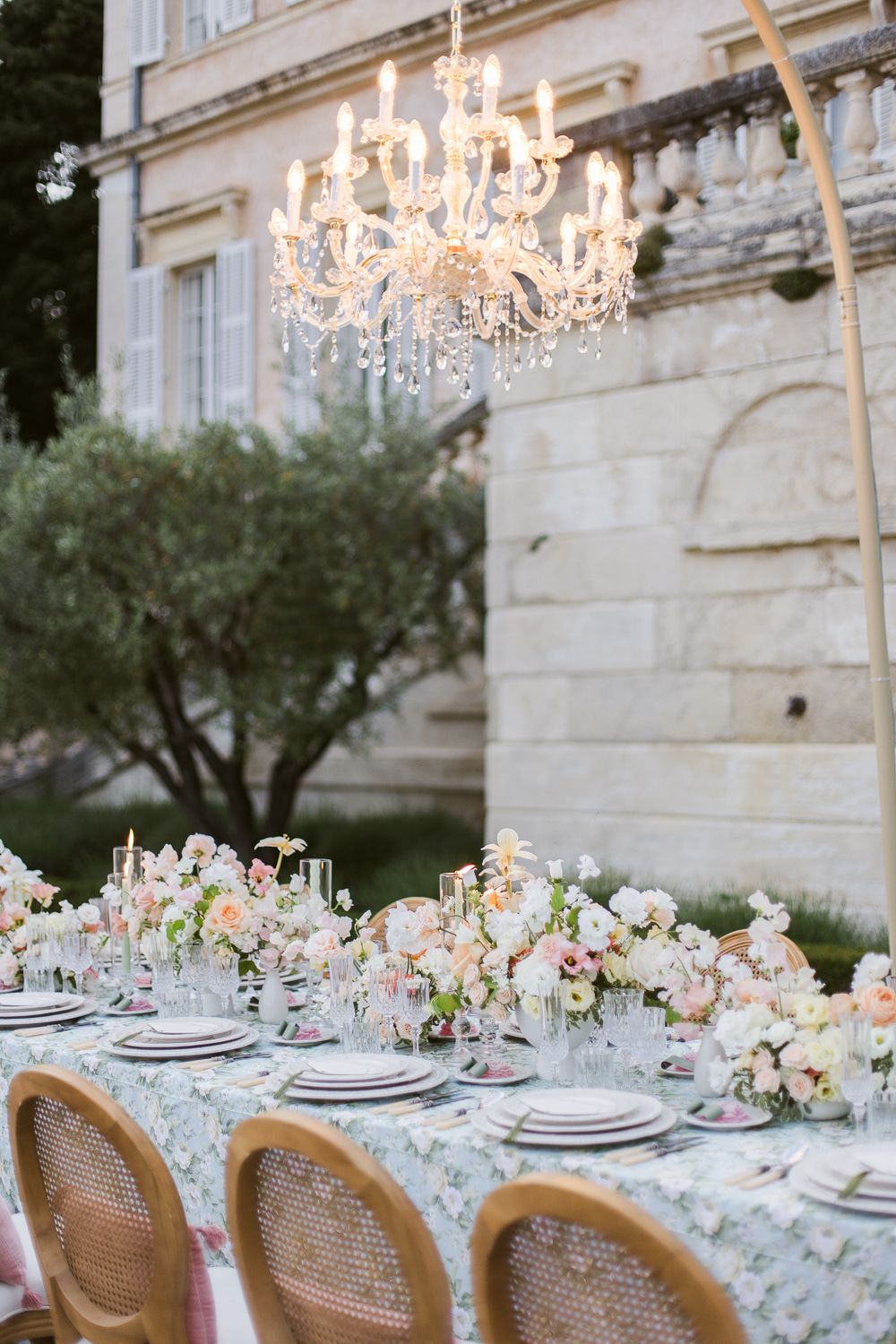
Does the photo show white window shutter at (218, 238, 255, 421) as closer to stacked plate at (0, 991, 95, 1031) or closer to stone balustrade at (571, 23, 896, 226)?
stone balustrade at (571, 23, 896, 226)

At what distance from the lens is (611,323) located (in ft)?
25.7

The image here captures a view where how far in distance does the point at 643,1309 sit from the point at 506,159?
7.19 metres

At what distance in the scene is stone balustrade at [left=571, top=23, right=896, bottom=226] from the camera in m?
→ 6.85

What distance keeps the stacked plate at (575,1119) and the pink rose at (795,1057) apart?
0.82 ft

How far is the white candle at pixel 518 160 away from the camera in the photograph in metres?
4.63

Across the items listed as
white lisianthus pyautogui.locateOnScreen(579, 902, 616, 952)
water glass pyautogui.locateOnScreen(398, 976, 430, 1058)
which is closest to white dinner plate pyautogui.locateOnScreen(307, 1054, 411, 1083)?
water glass pyautogui.locateOnScreen(398, 976, 430, 1058)

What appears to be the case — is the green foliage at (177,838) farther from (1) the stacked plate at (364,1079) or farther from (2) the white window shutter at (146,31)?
(2) the white window shutter at (146,31)

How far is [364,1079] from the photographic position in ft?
10.3

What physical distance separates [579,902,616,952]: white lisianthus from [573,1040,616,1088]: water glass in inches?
8.4

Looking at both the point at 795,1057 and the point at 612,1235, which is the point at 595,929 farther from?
the point at 612,1235

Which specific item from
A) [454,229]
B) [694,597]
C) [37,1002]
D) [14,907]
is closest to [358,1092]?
[37,1002]

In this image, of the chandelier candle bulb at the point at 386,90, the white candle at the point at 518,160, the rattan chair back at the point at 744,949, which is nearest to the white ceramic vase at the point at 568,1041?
the rattan chair back at the point at 744,949

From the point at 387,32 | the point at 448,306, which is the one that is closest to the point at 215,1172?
the point at 448,306

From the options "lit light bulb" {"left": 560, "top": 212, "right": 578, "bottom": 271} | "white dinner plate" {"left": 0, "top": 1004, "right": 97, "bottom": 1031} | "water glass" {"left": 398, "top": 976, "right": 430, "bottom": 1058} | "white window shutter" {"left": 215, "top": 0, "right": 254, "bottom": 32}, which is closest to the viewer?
"water glass" {"left": 398, "top": 976, "right": 430, "bottom": 1058}
